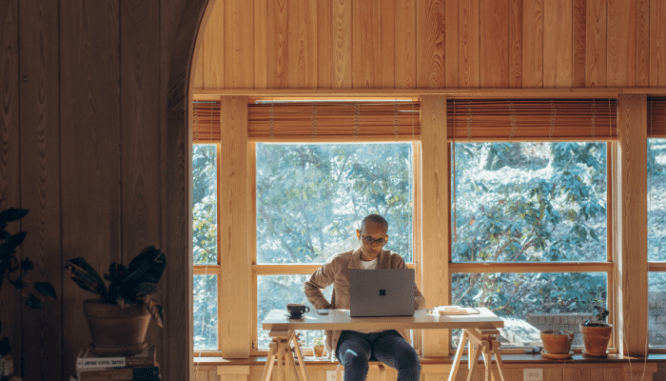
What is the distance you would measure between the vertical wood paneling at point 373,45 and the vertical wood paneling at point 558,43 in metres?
1.11

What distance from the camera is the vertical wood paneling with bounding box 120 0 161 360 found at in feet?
7.30

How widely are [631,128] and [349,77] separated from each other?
206cm

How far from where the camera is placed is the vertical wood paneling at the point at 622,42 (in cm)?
421

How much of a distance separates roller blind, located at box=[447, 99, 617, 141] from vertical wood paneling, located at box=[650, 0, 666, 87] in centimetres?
34

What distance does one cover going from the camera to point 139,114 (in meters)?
2.23

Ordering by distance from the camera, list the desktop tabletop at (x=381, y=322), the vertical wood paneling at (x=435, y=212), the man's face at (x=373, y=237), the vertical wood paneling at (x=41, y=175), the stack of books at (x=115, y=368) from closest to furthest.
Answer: the stack of books at (x=115, y=368)
the vertical wood paneling at (x=41, y=175)
the desktop tabletop at (x=381, y=322)
the man's face at (x=373, y=237)
the vertical wood paneling at (x=435, y=212)

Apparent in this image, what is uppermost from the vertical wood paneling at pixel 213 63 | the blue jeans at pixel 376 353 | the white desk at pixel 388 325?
the vertical wood paneling at pixel 213 63

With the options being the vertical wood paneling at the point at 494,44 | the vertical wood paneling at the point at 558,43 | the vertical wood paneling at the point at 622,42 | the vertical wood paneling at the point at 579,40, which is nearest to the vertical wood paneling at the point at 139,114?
the vertical wood paneling at the point at 494,44

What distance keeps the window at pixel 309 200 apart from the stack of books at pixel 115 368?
2307mm

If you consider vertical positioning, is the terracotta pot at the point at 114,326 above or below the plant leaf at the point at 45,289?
below

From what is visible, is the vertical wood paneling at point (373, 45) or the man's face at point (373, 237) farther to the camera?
the vertical wood paneling at point (373, 45)

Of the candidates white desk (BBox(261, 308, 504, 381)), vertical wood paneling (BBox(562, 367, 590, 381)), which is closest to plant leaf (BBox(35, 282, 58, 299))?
white desk (BBox(261, 308, 504, 381))

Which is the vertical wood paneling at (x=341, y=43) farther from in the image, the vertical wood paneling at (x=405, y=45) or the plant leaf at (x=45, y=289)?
the plant leaf at (x=45, y=289)

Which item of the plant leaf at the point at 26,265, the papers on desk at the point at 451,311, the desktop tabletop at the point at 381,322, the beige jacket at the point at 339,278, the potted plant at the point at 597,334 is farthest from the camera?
the potted plant at the point at 597,334
